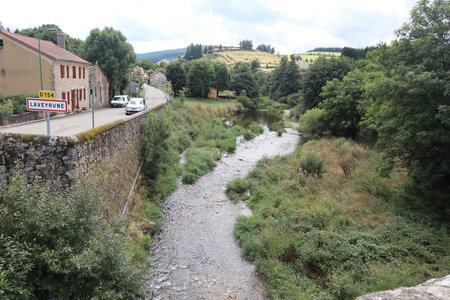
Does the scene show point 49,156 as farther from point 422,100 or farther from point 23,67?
point 23,67

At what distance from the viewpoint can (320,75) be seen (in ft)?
148

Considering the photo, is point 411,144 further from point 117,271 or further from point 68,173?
point 68,173

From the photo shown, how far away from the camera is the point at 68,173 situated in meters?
7.24

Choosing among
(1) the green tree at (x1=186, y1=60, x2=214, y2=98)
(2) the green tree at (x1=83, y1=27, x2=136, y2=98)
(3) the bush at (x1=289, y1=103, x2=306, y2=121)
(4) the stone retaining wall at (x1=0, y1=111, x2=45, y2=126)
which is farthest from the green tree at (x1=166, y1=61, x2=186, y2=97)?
(4) the stone retaining wall at (x1=0, y1=111, x2=45, y2=126)

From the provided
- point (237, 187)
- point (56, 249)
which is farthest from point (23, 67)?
point (56, 249)

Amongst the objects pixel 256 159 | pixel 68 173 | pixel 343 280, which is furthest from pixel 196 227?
pixel 256 159

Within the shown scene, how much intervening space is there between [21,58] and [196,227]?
2460 cm

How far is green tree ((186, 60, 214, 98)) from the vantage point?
2714 inches

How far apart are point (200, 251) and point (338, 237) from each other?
5.83 meters

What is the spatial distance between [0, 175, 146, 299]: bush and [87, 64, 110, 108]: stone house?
112 ft

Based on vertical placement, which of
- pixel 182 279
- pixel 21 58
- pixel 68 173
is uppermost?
pixel 21 58

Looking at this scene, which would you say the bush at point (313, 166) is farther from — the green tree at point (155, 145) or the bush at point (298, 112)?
the bush at point (298, 112)

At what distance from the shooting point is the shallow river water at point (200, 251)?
32.9 ft

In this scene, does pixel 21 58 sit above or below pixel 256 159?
above
